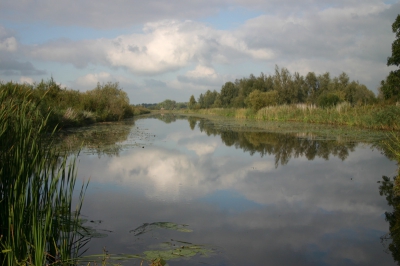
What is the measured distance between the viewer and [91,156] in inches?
456

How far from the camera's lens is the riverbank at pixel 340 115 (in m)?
20.0

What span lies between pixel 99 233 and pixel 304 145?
11.6 meters

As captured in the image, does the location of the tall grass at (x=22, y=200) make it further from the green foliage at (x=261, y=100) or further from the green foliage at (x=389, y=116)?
the green foliage at (x=261, y=100)

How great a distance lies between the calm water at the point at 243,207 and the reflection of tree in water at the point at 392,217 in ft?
0.31

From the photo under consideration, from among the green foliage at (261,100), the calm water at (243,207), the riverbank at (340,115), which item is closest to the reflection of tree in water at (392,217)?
the calm water at (243,207)

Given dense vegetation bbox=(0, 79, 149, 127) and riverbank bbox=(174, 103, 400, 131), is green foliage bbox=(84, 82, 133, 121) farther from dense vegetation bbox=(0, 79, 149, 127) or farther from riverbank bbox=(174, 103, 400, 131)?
riverbank bbox=(174, 103, 400, 131)

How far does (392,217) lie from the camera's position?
19.0 ft

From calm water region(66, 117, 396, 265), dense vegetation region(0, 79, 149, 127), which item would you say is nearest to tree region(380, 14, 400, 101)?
calm water region(66, 117, 396, 265)

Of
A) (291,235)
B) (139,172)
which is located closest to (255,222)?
(291,235)

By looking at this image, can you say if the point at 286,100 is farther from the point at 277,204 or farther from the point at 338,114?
the point at 277,204

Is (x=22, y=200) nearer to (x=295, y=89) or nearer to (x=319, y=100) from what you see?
(x=319, y=100)

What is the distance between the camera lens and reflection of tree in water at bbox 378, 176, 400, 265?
4594 mm

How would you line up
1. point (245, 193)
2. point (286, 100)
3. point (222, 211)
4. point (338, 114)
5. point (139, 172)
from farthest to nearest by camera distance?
point (286, 100) < point (338, 114) < point (139, 172) < point (245, 193) < point (222, 211)

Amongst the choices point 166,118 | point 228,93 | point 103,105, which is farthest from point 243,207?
point 228,93
